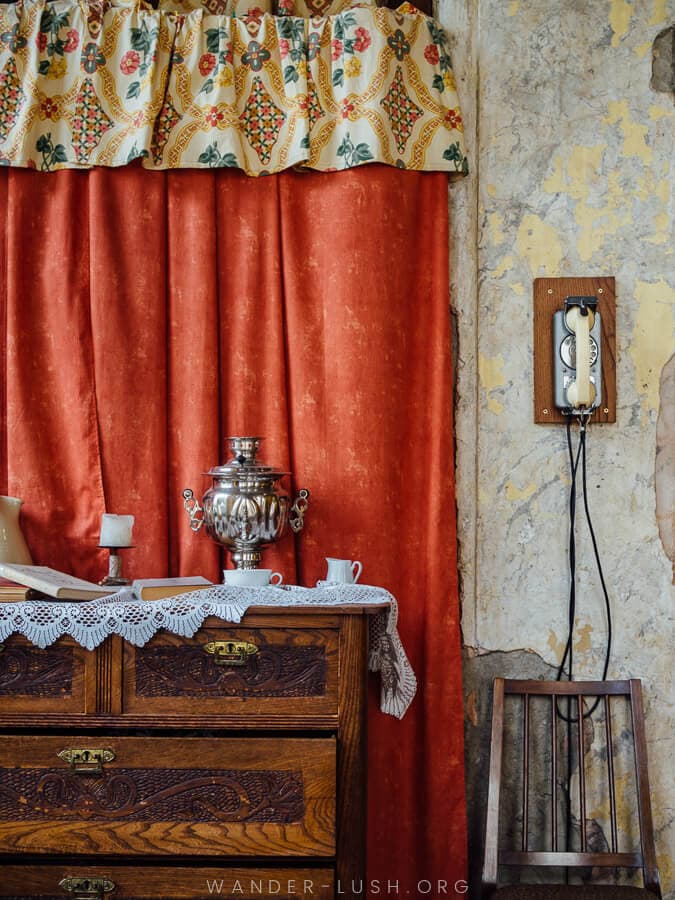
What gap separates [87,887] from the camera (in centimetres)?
196

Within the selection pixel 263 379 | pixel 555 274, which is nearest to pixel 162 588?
pixel 263 379

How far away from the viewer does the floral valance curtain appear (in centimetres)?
253

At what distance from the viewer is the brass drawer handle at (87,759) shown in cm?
196

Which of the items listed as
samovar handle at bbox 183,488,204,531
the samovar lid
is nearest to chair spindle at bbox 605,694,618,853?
the samovar lid

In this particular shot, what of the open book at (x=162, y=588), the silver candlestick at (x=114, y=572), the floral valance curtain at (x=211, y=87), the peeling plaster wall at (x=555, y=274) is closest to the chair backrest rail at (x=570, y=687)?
the peeling plaster wall at (x=555, y=274)

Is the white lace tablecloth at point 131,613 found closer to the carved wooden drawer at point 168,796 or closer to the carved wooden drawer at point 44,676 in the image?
the carved wooden drawer at point 44,676

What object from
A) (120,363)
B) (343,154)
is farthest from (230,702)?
(343,154)

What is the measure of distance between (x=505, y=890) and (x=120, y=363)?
166cm

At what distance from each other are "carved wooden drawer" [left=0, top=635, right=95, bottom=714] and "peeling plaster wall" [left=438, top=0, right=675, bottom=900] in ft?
3.56

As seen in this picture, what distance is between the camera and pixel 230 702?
200 cm

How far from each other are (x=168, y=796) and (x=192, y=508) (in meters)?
0.80

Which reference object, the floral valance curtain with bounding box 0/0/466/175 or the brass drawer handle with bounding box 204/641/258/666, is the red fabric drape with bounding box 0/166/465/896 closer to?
the floral valance curtain with bounding box 0/0/466/175

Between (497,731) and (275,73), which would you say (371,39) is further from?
(497,731)

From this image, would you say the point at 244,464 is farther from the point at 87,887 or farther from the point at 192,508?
the point at 87,887
